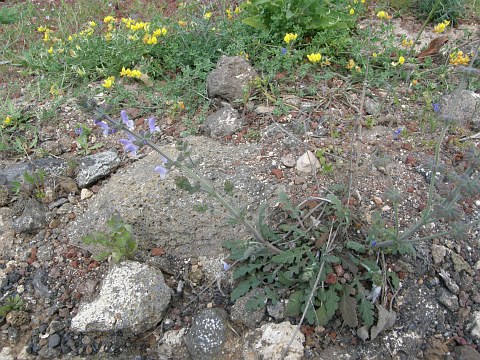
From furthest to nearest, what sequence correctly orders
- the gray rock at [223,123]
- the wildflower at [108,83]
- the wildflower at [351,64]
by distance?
the wildflower at [108,83] < the wildflower at [351,64] < the gray rock at [223,123]

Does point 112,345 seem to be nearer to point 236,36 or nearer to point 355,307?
point 355,307

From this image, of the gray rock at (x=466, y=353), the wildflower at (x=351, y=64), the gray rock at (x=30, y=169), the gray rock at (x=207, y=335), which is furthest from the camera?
the wildflower at (x=351, y=64)

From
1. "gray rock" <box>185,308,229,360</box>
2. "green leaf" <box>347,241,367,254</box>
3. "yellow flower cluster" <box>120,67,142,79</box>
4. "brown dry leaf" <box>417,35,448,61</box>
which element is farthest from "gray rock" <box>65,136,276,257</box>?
"brown dry leaf" <box>417,35,448,61</box>

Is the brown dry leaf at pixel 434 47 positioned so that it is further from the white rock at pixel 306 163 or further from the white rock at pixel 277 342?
the white rock at pixel 277 342

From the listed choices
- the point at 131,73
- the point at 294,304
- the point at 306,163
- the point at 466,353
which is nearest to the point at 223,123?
the point at 306,163

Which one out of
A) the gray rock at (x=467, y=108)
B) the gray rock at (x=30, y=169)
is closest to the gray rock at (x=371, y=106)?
the gray rock at (x=467, y=108)

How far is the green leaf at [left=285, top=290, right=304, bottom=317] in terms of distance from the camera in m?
2.34

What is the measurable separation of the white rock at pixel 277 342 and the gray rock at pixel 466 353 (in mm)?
764

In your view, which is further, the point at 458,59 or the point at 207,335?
the point at 458,59

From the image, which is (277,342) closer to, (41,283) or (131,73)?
(41,283)

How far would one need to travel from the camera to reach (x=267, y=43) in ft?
13.5

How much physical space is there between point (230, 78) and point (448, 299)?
86.9 inches

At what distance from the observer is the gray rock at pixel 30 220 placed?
297 cm

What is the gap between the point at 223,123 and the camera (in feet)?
11.2
